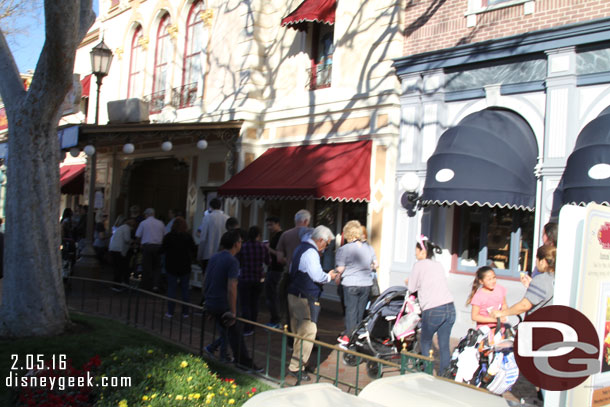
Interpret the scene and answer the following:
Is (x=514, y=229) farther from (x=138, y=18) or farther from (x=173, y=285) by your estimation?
(x=138, y=18)

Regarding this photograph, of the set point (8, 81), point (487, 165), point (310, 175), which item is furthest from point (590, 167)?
point (8, 81)

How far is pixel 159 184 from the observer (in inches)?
Answer: 760

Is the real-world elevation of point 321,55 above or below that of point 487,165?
above

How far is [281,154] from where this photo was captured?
13.5 meters

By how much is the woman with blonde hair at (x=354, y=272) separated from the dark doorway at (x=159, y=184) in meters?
10.4

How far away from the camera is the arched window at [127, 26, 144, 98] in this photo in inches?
751

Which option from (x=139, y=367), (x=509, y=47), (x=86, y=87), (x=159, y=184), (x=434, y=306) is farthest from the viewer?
(x=86, y=87)

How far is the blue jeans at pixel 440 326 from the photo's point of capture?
6.77 m

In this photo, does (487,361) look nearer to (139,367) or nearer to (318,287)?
(318,287)

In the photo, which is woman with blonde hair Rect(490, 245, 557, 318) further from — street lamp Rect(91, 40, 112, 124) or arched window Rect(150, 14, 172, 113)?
arched window Rect(150, 14, 172, 113)

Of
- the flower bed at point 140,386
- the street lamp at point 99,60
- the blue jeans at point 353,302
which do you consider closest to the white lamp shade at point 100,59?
the street lamp at point 99,60

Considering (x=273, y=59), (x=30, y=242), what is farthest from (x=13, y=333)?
(x=273, y=59)

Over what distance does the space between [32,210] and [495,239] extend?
23.1 feet

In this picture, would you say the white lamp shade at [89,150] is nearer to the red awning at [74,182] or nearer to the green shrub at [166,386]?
the red awning at [74,182]
